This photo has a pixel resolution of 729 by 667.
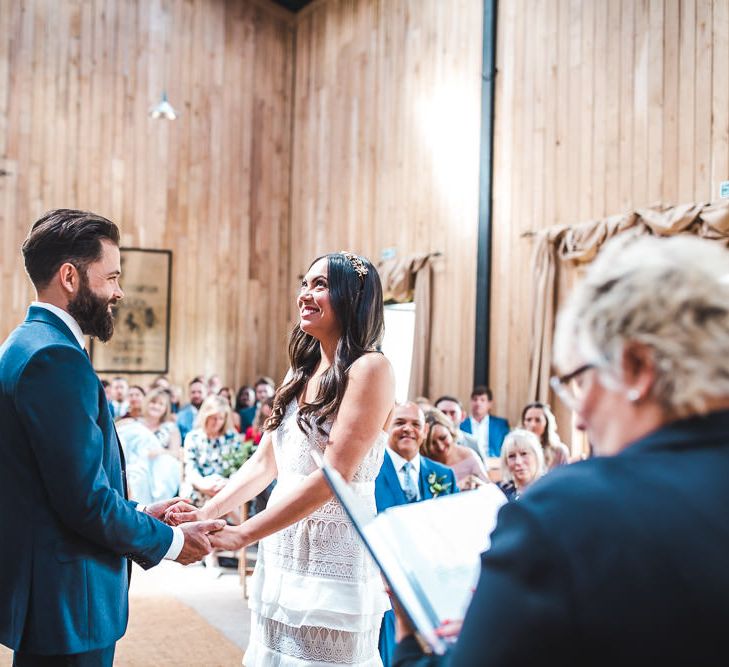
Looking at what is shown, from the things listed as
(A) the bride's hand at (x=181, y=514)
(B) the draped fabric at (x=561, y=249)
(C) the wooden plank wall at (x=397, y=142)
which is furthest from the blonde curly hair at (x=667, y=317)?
(C) the wooden plank wall at (x=397, y=142)

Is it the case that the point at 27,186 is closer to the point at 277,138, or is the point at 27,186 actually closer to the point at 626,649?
the point at 277,138

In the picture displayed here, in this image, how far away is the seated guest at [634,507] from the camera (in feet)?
2.78

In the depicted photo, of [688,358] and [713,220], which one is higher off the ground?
[713,220]

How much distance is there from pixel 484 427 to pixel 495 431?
13 cm

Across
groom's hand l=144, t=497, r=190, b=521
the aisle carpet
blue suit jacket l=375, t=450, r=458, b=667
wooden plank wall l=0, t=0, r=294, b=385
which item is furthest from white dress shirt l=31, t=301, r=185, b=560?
wooden plank wall l=0, t=0, r=294, b=385

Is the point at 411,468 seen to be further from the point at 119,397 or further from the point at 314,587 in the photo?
the point at 119,397

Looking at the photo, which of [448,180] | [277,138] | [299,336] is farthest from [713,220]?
[277,138]

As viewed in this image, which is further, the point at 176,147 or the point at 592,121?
the point at 176,147

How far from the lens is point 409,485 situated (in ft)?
15.4

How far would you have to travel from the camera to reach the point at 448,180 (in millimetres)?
10633

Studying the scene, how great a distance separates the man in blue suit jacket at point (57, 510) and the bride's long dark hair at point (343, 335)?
565 millimetres

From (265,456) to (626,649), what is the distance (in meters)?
1.88

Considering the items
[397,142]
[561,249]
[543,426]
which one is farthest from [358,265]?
[397,142]

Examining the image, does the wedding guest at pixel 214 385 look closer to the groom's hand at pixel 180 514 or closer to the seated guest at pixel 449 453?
the seated guest at pixel 449 453
